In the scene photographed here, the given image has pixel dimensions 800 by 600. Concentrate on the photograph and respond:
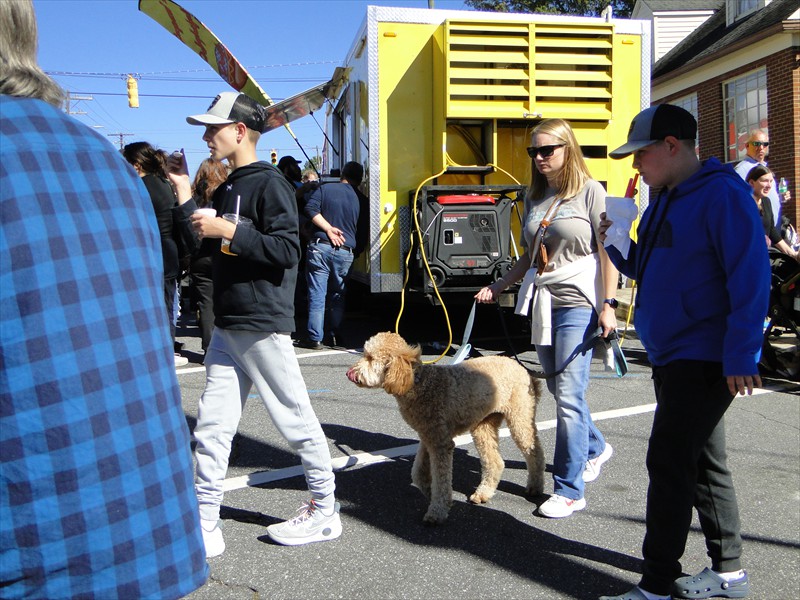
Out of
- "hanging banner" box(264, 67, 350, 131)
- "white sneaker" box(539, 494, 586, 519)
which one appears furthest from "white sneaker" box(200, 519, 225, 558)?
"hanging banner" box(264, 67, 350, 131)

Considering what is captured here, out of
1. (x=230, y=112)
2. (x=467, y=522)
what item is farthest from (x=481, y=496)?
(x=230, y=112)

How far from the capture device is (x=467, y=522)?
3.92 metres

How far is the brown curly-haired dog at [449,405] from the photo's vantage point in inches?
150

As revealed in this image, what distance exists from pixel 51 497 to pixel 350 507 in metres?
2.95

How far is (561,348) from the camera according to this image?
3.90m

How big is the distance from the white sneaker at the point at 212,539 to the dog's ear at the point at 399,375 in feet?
3.44

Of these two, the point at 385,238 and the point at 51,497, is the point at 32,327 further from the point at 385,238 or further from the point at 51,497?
the point at 385,238

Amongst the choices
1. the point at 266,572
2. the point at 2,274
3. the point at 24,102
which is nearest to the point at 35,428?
the point at 2,274

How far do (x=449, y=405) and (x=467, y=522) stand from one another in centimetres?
61

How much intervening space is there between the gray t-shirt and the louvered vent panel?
12.9 feet

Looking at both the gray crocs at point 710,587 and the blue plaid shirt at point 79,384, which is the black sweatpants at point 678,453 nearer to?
the gray crocs at point 710,587

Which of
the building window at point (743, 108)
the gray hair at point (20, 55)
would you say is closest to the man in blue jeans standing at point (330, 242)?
the gray hair at point (20, 55)

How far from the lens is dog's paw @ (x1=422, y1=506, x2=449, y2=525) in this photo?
3.84 metres

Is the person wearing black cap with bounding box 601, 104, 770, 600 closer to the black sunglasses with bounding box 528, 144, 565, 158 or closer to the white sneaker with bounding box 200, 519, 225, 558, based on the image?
the black sunglasses with bounding box 528, 144, 565, 158
